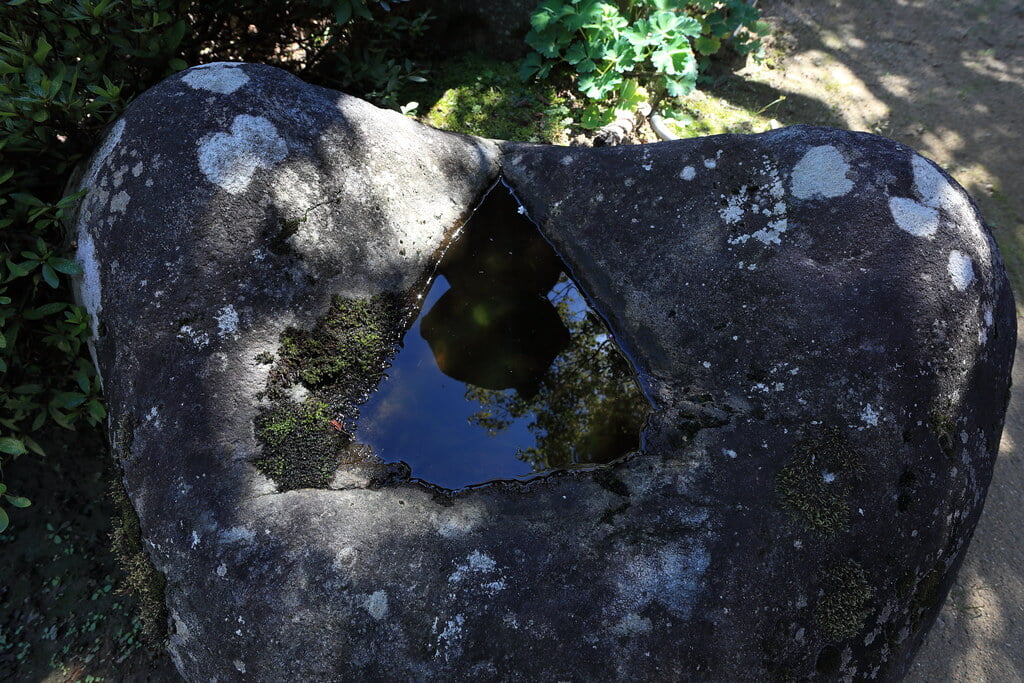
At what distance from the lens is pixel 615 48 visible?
450 cm

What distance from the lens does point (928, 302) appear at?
7.84 feet

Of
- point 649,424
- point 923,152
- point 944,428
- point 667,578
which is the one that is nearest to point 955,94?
point 923,152

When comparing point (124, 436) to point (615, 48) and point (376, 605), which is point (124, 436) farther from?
point (615, 48)

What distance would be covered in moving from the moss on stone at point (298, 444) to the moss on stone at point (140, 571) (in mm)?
531

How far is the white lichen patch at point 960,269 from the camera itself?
2.44 metres

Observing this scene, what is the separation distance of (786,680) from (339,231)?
8.27 feet

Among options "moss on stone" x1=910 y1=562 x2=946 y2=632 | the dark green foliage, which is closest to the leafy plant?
the dark green foliage

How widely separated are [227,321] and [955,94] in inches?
258

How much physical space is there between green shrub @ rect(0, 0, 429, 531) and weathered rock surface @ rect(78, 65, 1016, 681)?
0.25 metres

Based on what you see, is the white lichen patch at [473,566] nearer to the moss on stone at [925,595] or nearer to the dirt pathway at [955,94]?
the moss on stone at [925,595]

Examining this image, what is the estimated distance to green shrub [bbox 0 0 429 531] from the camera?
2.66m

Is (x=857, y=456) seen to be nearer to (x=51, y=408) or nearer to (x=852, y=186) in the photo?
(x=852, y=186)

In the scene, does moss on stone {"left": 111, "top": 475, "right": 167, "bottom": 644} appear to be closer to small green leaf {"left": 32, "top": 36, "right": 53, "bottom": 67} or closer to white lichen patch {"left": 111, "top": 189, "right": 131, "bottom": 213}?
white lichen patch {"left": 111, "top": 189, "right": 131, "bottom": 213}

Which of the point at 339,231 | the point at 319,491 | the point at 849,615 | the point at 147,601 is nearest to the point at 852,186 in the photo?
the point at 849,615
